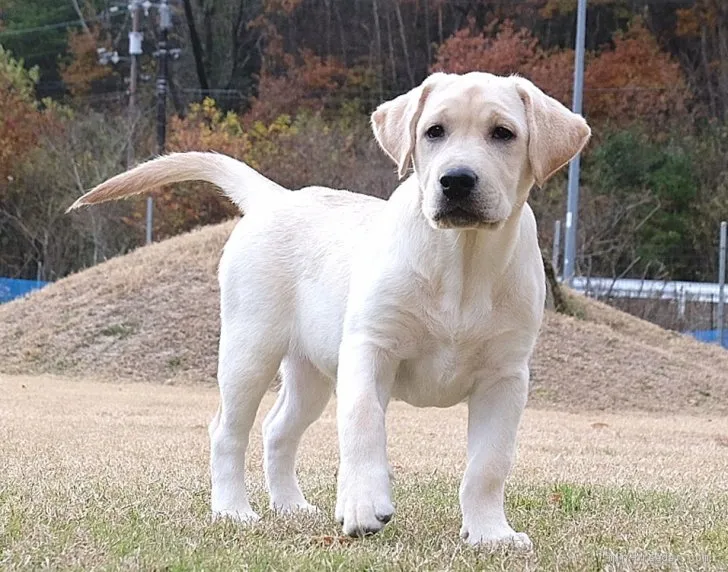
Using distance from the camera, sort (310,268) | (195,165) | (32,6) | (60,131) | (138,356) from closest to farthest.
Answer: (310,268) → (195,165) → (138,356) → (60,131) → (32,6)

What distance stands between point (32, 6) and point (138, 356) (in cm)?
2600

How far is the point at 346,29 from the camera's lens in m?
34.0

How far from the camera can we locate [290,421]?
4.79 m

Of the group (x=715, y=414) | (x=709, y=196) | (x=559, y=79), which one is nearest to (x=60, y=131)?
(x=559, y=79)

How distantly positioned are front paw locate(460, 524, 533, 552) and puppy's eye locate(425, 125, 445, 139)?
1.19m

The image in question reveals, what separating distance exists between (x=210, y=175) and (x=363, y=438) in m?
1.86

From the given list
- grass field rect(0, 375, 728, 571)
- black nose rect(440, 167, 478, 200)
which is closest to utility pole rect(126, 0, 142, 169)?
grass field rect(0, 375, 728, 571)

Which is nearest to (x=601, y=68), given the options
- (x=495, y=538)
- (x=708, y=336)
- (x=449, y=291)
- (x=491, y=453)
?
(x=708, y=336)

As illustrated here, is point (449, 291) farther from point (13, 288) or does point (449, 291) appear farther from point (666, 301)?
point (13, 288)

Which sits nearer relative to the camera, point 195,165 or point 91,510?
point 91,510

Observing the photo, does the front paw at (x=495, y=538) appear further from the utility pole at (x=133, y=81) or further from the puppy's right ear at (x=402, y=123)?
the utility pole at (x=133, y=81)

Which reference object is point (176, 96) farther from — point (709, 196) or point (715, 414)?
point (715, 414)

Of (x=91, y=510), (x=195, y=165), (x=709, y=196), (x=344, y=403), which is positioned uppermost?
(x=195, y=165)

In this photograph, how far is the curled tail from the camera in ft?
15.9
